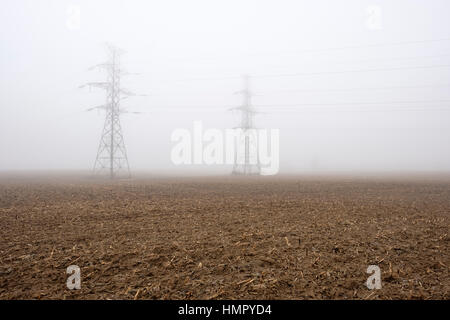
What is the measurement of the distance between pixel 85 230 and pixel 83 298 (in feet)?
12.3

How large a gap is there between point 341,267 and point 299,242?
4.28 ft

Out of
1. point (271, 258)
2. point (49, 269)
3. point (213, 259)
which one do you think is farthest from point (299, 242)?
point (49, 269)

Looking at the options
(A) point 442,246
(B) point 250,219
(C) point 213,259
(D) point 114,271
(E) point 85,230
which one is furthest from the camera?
(B) point 250,219

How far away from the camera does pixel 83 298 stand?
3.44m

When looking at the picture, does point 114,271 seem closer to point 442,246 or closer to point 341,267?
point 341,267

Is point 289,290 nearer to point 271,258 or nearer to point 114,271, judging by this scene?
point 271,258

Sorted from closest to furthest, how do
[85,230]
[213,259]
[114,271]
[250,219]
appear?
1. [114,271]
2. [213,259]
3. [85,230]
4. [250,219]

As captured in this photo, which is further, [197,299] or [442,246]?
[442,246]

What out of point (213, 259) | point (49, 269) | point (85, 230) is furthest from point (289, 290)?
point (85, 230)
